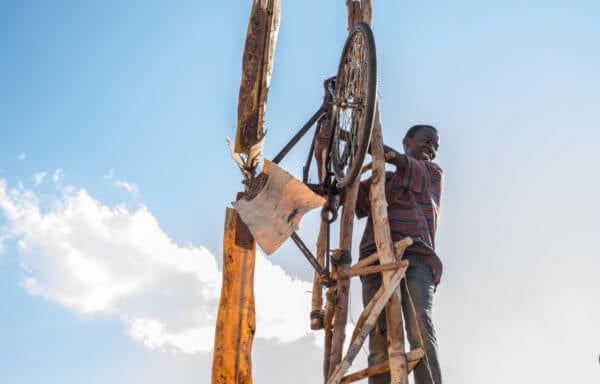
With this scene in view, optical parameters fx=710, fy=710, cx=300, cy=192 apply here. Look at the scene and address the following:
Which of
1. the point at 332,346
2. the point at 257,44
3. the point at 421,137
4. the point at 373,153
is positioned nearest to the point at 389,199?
the point at 373,153

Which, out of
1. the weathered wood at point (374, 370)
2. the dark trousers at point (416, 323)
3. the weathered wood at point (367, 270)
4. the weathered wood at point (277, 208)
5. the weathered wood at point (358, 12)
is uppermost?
the weathered wood at point (358, 12)

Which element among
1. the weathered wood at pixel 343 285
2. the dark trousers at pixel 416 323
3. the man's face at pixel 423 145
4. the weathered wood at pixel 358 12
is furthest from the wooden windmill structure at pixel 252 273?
the weathered wood at pixel 358 12

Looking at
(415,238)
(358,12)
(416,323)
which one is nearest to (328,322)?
(416,323)

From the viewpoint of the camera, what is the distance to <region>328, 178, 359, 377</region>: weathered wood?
5633 mm

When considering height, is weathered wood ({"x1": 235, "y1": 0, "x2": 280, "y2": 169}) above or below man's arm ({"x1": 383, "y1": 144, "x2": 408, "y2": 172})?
above

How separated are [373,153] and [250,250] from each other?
1.37m

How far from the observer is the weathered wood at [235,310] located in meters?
5.02

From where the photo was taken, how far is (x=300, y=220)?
17.6 ft

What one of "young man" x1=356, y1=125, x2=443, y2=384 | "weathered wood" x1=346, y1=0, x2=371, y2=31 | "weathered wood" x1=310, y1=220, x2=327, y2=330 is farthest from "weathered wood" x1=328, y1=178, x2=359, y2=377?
"weathered wood" x1=346, y1=0, x2=371, y2=31

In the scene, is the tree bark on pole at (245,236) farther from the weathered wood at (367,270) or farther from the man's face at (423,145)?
the man's face at (423,145)

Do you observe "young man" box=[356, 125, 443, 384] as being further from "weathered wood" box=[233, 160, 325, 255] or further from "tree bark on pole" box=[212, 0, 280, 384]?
"tree bark on pole" box=[212, 0, 280, 384]

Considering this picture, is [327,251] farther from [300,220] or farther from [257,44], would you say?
[257,44]

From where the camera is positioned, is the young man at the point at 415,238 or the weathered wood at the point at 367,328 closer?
the weathered wood at the point at 367,328

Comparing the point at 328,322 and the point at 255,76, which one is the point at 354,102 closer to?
the point at 255,76
